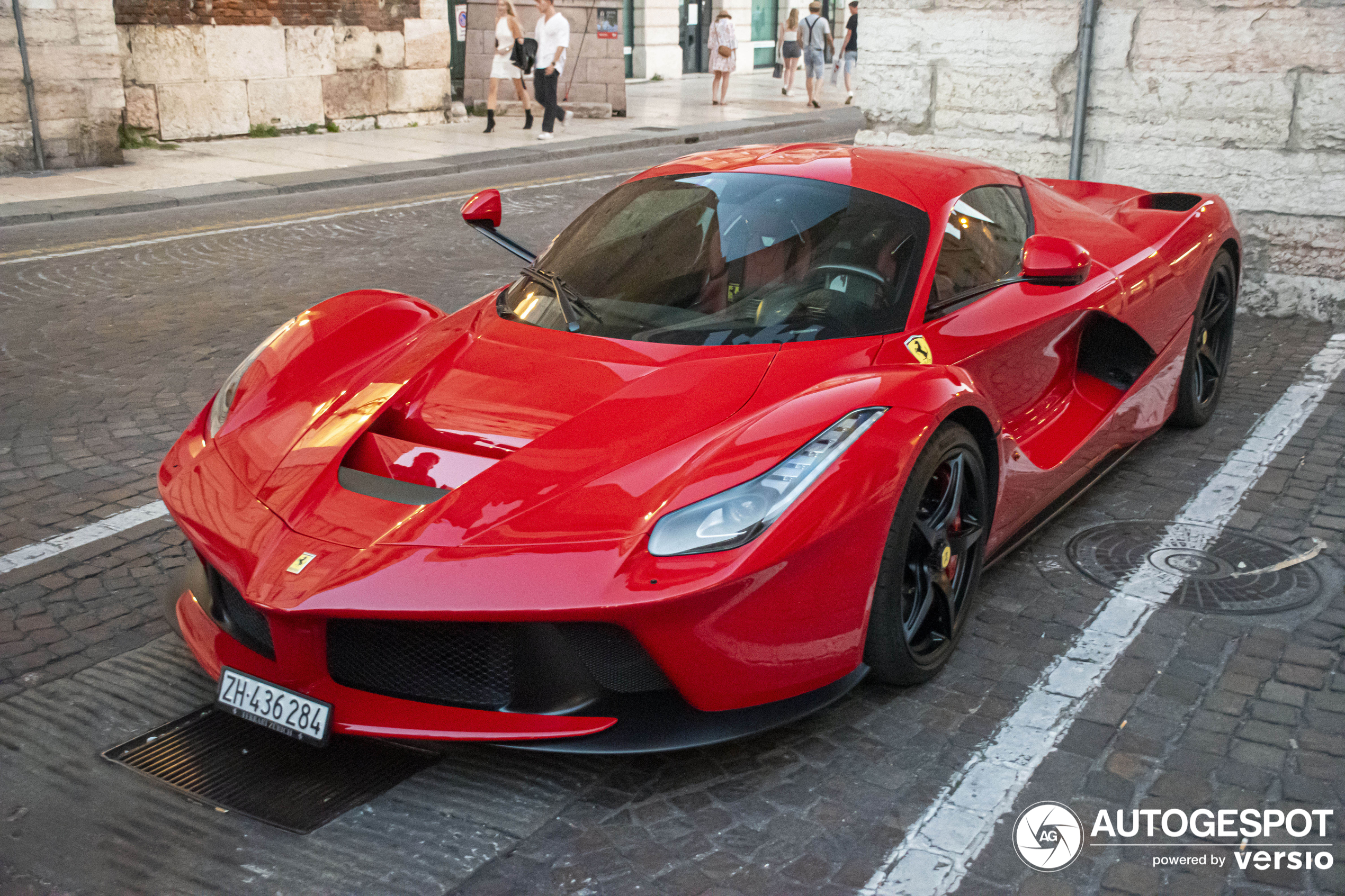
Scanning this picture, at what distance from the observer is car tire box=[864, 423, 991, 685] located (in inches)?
119

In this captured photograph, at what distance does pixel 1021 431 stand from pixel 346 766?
225 cm

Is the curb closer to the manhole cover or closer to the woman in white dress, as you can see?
the woman in white dress

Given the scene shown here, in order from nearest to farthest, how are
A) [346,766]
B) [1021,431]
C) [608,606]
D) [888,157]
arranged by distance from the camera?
[608,606] < [346,766] < [1021,431] < [888,157]

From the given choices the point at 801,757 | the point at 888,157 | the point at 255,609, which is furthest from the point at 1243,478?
the point at 255,609

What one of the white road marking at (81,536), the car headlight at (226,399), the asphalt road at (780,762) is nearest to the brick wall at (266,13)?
the asphalt road at (780,762)

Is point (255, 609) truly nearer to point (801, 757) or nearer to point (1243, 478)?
point (801, 757)

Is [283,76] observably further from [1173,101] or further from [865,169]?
[865,169]

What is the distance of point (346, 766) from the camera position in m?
2.94

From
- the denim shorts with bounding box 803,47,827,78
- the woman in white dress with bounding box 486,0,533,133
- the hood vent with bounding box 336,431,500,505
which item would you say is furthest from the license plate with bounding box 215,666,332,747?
the denim shorts with bounding box 803,47,827,78

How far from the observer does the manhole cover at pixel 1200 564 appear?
3840 mm

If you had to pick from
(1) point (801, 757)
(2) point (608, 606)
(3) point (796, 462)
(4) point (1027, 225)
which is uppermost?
(4) point (1027, 225)

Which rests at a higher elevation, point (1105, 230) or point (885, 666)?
point (1105, 230)

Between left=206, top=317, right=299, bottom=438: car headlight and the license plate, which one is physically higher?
left=206, top=317, right=299, bottom=438: car headlight

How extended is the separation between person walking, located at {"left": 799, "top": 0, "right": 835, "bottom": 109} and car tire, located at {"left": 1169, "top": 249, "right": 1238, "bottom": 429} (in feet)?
61.9
